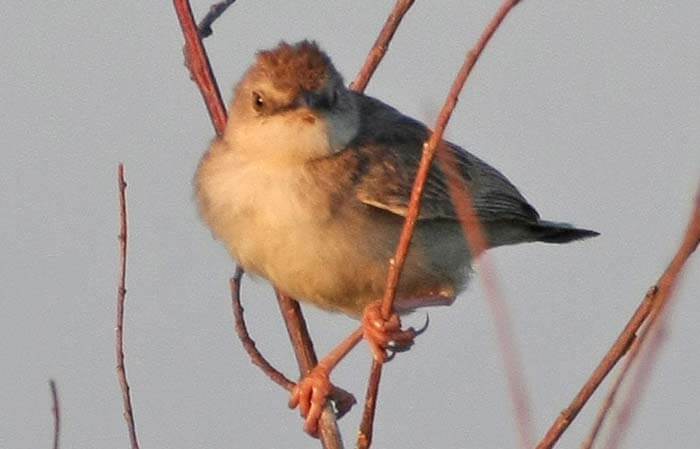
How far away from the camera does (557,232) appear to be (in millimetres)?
6367

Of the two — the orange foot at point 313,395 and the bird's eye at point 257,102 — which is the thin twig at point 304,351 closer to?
the orange foot at point 313,395

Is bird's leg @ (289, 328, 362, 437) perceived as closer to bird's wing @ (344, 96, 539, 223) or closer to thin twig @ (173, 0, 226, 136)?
bird's wing @ (344, 96, 539, 223)

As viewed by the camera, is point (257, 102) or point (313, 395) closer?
point (313, 395)

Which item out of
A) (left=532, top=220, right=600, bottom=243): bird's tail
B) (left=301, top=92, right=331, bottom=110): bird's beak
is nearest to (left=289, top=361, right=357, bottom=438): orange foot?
(left=301, top=92, right=331, bottom=110): bird's beak

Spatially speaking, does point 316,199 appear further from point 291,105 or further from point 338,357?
point 338,357

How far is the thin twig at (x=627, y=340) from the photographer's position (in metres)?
2.60

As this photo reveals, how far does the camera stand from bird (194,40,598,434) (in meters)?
5.10

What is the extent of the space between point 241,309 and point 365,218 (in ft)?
1.79

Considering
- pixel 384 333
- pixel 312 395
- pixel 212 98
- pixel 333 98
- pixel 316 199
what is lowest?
pixel 312 395

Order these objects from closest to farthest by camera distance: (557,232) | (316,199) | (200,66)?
(316,199) < (200,66) < (557,232)

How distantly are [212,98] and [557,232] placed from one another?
5.49ft

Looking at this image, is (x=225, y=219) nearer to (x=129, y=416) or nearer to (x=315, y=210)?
(x=315, y=210)

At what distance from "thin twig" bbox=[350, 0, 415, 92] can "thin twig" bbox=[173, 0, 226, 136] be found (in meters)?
0.57

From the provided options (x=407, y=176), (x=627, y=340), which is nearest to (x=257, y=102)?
(x=407, y=176)
